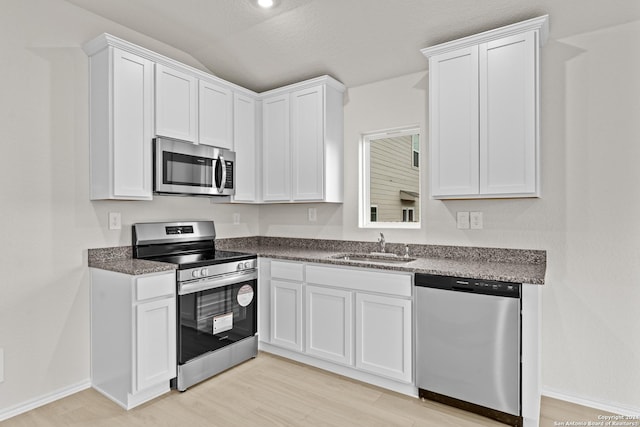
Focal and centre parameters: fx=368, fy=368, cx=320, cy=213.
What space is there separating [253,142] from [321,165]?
2.64ft

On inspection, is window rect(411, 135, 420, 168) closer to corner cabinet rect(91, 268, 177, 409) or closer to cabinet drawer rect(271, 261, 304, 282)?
cabinet drawer rect(271, 261, 304, 282)

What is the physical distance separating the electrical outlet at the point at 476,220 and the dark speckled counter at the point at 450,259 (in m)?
0.17

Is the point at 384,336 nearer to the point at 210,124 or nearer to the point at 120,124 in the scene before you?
the point at 210,124

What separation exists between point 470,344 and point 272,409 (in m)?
1.34

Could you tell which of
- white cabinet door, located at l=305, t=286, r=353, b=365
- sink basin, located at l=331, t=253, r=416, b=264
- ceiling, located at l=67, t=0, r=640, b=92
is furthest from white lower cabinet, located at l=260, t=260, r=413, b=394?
ceiling, located at l=67, t=0, r=640, b=92

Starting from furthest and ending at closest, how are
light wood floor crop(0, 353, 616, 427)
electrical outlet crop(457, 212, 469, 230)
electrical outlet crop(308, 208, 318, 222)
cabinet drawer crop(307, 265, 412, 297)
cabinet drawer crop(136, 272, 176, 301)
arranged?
electrical outlet crop(308, 208, 318, 222), electrical outlet crop(457, 212, 469, 230), cabinet drawer crop(307, 265, 412, 297), cabinet drawer crop(136, 272, 176, 301), light wood floor crop(0, 353, 616, 427)

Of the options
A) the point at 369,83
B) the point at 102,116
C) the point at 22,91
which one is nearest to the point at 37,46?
the point at 22,91

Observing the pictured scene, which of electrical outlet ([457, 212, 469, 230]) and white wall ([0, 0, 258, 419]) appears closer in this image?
white wall ([0, 0, 258, 419])

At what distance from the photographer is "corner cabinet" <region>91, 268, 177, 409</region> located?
2371 mm

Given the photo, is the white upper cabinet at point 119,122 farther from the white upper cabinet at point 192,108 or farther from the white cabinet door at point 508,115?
the white cabinet door at point 508,115

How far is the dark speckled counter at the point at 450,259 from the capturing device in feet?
7.48

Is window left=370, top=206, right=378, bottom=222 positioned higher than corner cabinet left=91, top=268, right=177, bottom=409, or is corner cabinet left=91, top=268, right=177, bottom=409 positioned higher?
window left=370, top=206, right=378, bottom=222

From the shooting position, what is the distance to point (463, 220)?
2947 mm

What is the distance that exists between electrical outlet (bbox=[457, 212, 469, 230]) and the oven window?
212cm
